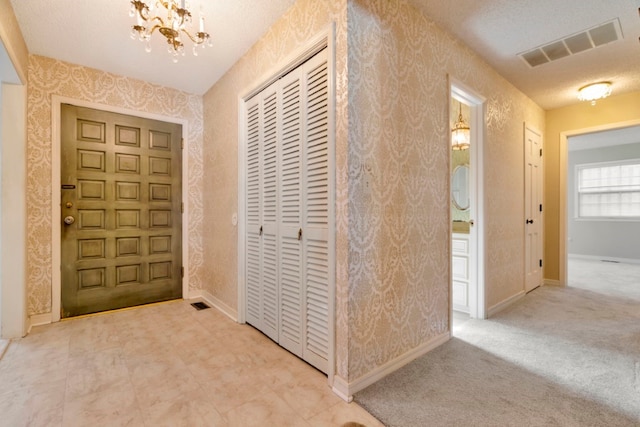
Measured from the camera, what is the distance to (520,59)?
2689 mm

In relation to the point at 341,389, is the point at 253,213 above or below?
above

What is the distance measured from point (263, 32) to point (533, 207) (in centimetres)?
369

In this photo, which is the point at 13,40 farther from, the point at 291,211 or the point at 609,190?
the point at 609,190

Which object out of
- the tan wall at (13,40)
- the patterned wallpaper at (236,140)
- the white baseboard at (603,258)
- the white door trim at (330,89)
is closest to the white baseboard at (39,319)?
the patterned wallpaper at (236,140)

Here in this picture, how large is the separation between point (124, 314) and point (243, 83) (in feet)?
8.09

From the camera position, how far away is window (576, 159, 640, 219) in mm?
5676

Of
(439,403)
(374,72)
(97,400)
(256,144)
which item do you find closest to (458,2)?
(374,72)

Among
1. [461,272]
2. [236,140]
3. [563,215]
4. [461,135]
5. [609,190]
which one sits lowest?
[461,272]

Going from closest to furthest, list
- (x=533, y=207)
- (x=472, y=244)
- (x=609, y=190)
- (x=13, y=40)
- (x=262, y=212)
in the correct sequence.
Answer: (x=13, y=40)
(x=262, y=212)
(x=472, y=244)
(x=533, y=207)
(x=609, y=190)

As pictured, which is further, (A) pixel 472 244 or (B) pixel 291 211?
(A) pixel 472 244

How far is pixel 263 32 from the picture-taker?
228 cm

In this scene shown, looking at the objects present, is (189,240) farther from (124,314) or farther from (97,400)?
(97,400)

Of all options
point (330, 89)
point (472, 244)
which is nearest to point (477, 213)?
point (472, 244)

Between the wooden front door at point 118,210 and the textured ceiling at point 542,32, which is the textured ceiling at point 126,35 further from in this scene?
the textured ceiling at point 542,32
